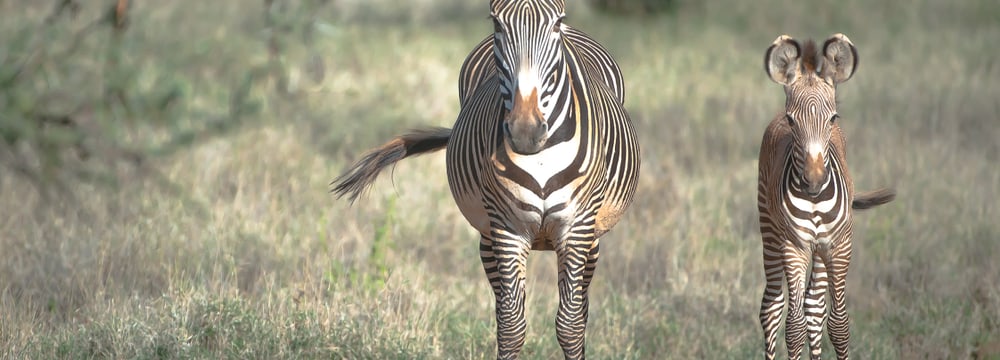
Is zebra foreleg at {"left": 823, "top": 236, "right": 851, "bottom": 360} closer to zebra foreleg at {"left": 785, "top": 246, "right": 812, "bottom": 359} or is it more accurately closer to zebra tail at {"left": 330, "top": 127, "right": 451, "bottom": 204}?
zebra foreleg at {"left": 785, "top": 246, "right": 812, "bottom": 359}

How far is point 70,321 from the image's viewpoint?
6.37 m

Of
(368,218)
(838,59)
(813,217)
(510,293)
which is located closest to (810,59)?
(838,59)

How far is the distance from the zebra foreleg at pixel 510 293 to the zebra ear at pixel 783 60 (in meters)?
1.37

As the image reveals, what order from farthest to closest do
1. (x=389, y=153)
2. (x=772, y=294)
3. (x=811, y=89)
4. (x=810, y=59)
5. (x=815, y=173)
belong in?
(x=389, y=153)
(x=772, y=294)
(x=810, y=59)
(x=811, y=89)
(x=815, y=173)

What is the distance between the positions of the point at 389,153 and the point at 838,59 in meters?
2.41

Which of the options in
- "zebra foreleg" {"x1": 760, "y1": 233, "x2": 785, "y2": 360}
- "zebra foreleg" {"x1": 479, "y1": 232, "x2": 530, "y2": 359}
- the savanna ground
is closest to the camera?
"zebra foreleg" {"x1": 479, "y1": 232, "x2": 530, "y2": 359}

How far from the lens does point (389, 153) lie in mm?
6297

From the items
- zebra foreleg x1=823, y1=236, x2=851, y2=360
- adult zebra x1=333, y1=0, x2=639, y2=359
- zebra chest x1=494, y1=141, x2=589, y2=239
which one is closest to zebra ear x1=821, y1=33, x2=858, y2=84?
zebra foreleg x1=823, y1=236, x2=851, y2=360

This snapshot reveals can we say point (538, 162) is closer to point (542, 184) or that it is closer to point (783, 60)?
point (542, 184)

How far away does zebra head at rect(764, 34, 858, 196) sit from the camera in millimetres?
5031

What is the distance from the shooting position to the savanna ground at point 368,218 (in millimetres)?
5996

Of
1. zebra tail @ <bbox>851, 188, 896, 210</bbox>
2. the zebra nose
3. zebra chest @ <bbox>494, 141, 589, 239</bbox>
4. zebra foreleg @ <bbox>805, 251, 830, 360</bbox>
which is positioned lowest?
zebra foreleg @ <bbox>805, 251, 830, 360</bbox>

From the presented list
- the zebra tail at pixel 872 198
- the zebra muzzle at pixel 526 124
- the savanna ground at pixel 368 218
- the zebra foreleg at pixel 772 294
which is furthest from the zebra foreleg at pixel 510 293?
the zebra tail at pixel 872 198

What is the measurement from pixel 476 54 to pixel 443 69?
846cm
